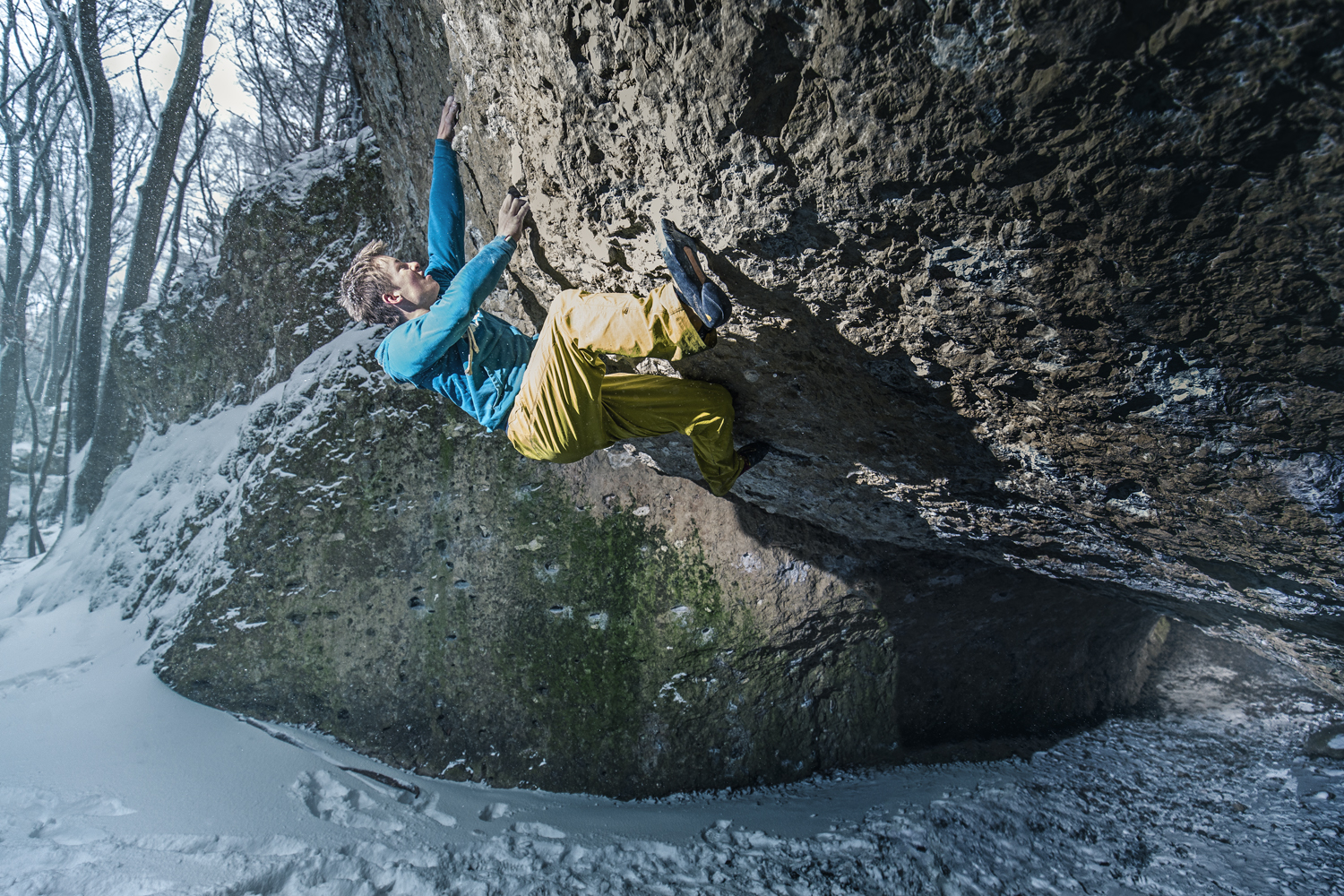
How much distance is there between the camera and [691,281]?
5.13 ft

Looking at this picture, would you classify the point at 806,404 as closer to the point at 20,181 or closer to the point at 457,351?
the point at 457,351

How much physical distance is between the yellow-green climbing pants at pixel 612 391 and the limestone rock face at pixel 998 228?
0.15m

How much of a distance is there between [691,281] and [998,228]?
689mm

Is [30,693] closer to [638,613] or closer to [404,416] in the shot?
[404,416]

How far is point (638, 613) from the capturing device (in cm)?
313

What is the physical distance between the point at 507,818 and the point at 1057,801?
258 cm

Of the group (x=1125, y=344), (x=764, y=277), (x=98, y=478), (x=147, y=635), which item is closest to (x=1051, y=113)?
(x=1125, y=344)

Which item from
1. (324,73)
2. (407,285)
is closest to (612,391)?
(407,285)

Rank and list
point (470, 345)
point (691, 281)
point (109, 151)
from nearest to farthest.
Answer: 1. point (691, 281)
2. point (470, 345)
3. point (109, 151)

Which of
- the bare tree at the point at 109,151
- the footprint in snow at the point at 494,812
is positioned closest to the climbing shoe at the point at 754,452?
the footprint in snow at the point at 494,812

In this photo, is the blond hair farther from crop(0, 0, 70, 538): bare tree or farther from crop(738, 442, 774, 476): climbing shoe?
crop(0, 0, 70, 538): bare tree

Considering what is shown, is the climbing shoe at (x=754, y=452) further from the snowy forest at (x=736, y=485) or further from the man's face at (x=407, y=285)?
the man's face at (x=407, y=285)

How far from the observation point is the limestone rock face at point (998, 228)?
97cm

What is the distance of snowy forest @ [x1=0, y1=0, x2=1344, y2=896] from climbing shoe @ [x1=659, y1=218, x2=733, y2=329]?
0.02 metres
